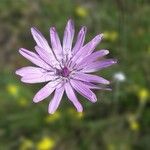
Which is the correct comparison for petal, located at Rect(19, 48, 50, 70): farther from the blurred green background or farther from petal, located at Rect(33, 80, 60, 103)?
the blurred green background

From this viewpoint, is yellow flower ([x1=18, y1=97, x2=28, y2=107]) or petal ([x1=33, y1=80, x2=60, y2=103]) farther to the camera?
yellow flower ([x1=18, y1=97, x2=28, y2=107])

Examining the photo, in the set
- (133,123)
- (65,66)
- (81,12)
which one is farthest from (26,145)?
(65,66)

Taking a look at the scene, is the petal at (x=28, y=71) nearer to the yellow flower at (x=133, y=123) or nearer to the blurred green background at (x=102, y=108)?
the blurred green background at (x=102, y=108)

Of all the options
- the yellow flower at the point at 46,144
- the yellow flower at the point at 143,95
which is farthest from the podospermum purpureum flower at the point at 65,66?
the yellow flower at the point at 143,95

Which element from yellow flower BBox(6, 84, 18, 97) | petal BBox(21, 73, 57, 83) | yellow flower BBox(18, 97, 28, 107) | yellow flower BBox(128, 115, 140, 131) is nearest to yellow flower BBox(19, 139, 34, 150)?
yellow flower BBox(18, 97, 28, 107)

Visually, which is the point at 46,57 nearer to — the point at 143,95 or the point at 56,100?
the point at 56,100

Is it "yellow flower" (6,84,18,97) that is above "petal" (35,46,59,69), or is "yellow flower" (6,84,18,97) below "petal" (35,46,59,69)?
above

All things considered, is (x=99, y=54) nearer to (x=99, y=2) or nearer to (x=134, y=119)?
(x=134, y=119)
